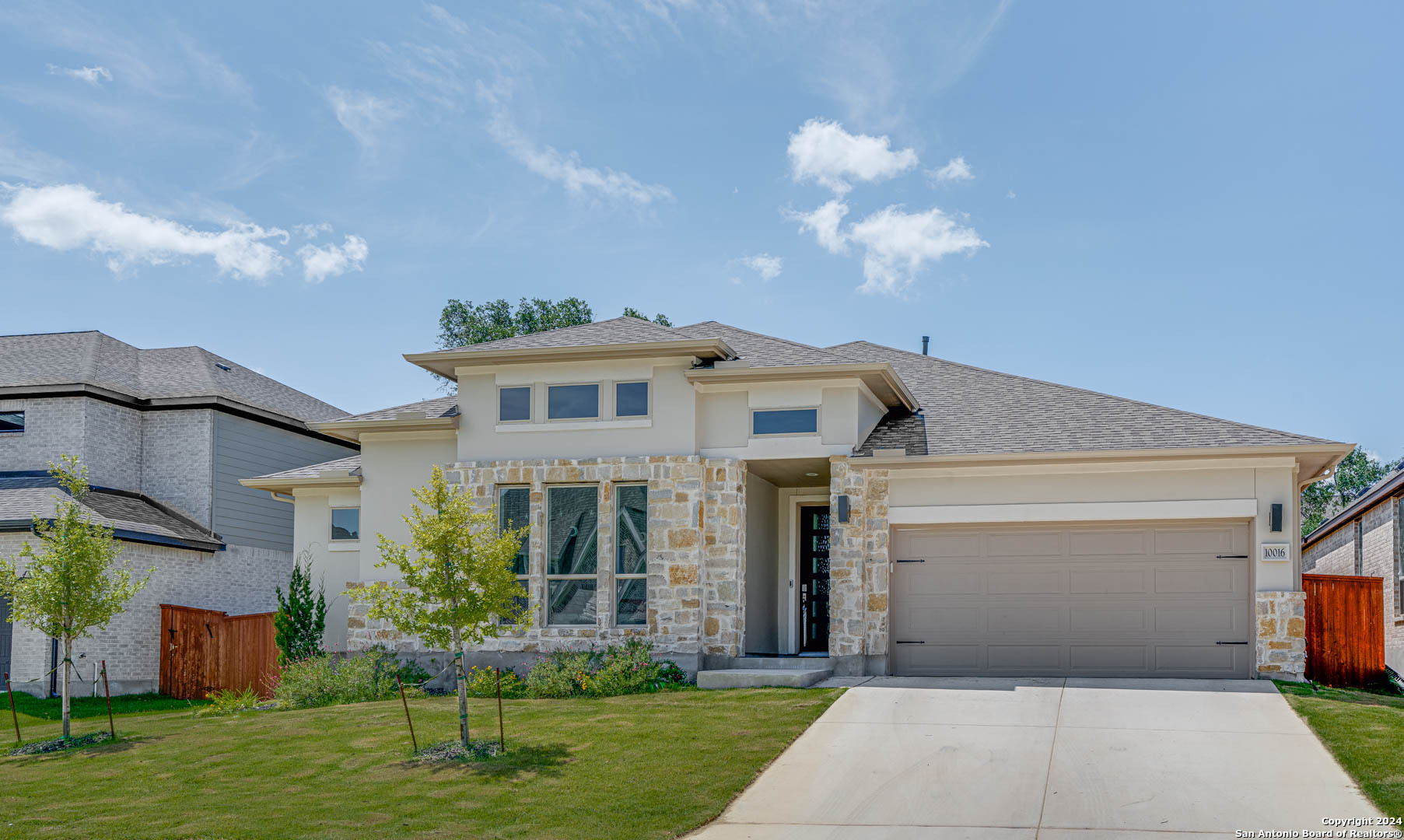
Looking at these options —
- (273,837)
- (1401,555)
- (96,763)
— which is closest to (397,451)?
(96,763)

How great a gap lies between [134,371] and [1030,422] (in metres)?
19.8

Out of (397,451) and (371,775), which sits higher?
(397,451)

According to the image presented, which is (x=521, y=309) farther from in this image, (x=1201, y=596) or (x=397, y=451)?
(x=1201, y=596)

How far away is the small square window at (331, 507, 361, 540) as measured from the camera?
68.0ft

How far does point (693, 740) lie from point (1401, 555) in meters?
15.5

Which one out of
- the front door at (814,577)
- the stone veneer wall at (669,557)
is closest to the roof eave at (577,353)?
the stone veneer wall at (669,557)

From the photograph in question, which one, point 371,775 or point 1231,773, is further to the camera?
point 371,775

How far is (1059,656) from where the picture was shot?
16.3 metres

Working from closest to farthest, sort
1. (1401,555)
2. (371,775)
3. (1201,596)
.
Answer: (371,775)
(1201,596)
(1401,555)

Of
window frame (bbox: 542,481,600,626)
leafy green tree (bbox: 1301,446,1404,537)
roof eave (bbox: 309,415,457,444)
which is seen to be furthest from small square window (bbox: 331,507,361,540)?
leafy green tree (bbox: 1301,446,1404,537)

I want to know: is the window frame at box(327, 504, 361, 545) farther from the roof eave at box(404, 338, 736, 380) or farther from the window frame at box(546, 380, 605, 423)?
the window frame at box(546, 380, 605, 423)

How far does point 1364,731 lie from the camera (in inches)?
471

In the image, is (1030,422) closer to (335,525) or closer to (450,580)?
(450,580)

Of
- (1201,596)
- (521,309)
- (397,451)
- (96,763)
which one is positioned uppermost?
(521,309)
